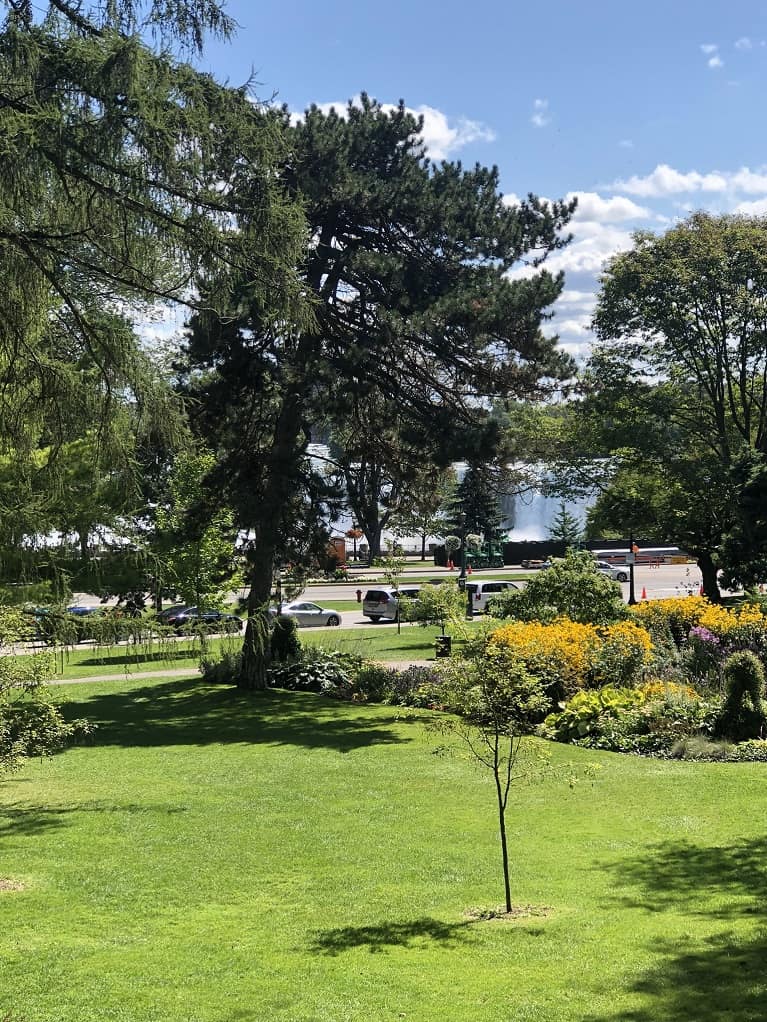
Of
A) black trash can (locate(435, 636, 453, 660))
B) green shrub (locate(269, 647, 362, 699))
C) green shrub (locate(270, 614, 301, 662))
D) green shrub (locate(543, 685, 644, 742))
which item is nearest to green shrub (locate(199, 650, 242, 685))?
green shrub (locate(270, 614, 301, 662))

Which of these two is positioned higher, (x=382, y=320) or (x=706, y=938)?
(x=382, y=320)

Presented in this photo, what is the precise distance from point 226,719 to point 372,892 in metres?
11.8

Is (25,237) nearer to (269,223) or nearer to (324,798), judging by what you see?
(269,223)

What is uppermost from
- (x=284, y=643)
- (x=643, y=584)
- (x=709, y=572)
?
(x=709, y=572)

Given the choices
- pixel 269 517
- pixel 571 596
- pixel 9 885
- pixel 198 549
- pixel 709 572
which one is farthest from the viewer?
pixel 709 572

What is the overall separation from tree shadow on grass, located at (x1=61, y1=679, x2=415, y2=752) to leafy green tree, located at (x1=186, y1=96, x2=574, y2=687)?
1.87 meters

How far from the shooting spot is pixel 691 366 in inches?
1264

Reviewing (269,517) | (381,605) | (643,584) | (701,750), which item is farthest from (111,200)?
(643,584)

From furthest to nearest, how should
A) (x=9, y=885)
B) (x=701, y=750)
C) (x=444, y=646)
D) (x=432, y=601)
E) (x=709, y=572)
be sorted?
(x=709, y=572) → (x=432, y=601) → (x=444, y=646) → (x=701, y=750) → (x=9, y=885)

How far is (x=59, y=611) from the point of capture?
421 inches

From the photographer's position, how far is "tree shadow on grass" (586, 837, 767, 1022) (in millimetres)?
5691

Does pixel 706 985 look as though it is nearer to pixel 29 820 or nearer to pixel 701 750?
pixel 29 820

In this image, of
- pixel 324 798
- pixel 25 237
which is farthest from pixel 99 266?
pixel 324 798

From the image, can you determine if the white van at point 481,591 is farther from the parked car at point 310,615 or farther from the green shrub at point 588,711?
the green shrub at point 588,711
